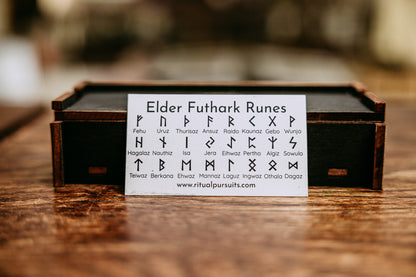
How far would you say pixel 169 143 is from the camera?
31.2 inches

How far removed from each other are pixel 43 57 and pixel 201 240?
16.9 feet

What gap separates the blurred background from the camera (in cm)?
443

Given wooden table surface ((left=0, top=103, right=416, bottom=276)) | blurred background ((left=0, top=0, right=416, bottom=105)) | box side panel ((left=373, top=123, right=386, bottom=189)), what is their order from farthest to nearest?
blurred background ((left=0, top=0, right=416, bottom=105)), box side panel ((left=373, top=123, right=386, bottom=189)), wooden table surface ((left=0, top=103, right=416, bottom=276))

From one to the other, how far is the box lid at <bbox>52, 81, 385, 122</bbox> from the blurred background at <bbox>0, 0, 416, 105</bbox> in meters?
2.30

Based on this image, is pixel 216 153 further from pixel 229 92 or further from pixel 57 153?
pixel 57 153

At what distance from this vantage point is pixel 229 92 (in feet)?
3.12

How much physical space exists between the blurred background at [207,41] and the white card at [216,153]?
251 centimetres

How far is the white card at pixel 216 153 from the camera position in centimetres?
79

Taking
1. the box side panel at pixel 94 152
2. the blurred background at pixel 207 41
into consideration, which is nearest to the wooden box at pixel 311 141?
the box side panel at pixel 94 152

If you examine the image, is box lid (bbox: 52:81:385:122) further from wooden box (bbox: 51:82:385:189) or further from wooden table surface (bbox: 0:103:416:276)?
wooden table surface (bbox: 0:103:416:276)

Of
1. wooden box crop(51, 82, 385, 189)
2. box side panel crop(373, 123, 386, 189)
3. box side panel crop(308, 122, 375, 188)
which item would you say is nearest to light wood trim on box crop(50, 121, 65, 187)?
wooden box crop(51, 82, 385, 189)

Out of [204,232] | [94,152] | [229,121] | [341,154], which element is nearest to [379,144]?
[341,154]

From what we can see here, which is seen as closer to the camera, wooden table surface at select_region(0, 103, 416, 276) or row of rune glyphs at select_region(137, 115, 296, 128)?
wooden table surface at select_region(0, 103, 416, 276)

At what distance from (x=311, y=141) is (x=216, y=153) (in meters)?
0.22
